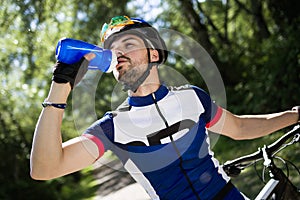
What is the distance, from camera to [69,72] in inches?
83.2

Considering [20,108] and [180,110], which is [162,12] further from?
[180,110]

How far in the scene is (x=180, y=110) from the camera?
2.56m

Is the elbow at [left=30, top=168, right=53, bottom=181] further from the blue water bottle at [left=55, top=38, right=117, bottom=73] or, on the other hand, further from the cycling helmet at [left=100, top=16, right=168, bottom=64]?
the cycling helmet at [left=100, top=16, right=168, bottom=64]

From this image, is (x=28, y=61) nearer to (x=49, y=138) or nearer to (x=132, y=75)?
(x=132, y=75)

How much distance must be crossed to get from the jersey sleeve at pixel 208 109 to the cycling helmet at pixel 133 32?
0.30 metres

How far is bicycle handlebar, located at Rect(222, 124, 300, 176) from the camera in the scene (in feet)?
9.34

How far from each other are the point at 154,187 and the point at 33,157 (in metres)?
0.62

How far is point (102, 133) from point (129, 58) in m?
0.40

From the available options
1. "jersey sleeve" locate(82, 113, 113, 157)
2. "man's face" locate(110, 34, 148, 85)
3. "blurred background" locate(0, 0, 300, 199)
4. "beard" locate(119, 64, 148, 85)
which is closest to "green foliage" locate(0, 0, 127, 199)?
"blurred background" locate(0, 0, 300, 199)

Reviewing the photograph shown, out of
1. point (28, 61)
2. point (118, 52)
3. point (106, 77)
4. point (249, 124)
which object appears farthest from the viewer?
point (106, 77)

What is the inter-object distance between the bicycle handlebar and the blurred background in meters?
3.32

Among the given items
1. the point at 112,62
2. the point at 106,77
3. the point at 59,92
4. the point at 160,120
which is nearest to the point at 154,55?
the point at 160,120

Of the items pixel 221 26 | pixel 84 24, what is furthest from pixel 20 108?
pixel 221 26

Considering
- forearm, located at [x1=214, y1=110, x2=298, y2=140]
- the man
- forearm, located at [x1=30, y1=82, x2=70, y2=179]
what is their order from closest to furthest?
1. forearm, located at [x1=30, y1=82, x2=70, y2=179]
2. the man
3. forearm, located at [x1=214, y1=110, x2=298, y2=140]
